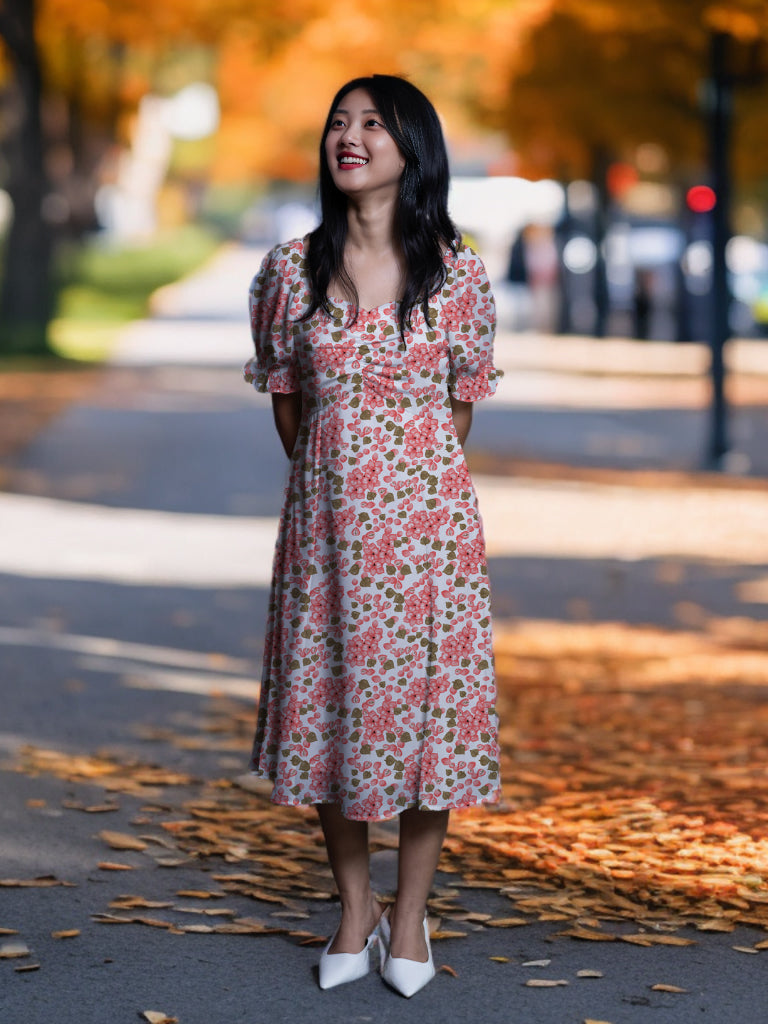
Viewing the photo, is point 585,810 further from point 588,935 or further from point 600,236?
point 600,236

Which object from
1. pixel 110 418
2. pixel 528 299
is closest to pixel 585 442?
pixel 110 418

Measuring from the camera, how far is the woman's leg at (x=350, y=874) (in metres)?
4.44

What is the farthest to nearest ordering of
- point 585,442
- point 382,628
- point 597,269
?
1. point 597,269
2. point 585,442
3. point 382,628

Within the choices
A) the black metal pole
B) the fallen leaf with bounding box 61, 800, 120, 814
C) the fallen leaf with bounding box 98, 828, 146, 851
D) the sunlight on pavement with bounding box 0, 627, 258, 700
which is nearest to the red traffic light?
the black metal pole

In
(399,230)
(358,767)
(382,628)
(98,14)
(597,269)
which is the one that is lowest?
(358,767)

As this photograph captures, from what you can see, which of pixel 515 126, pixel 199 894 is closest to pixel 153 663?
pixel 199 894

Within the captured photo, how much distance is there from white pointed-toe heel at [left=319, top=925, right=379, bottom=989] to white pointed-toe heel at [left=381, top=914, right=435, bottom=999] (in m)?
0.05

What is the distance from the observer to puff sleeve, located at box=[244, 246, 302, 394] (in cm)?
A: 437

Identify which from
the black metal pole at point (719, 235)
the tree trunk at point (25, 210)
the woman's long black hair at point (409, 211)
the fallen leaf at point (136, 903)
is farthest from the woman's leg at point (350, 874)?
the tree trunk at point (25, 210)

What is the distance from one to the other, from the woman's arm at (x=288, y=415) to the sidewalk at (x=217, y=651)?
1161 mm

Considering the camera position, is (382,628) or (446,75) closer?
(382,628)

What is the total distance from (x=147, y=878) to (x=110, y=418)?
13602 mm

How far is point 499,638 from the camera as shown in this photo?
900cm

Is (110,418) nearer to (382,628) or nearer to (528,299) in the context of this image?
(382,628)
